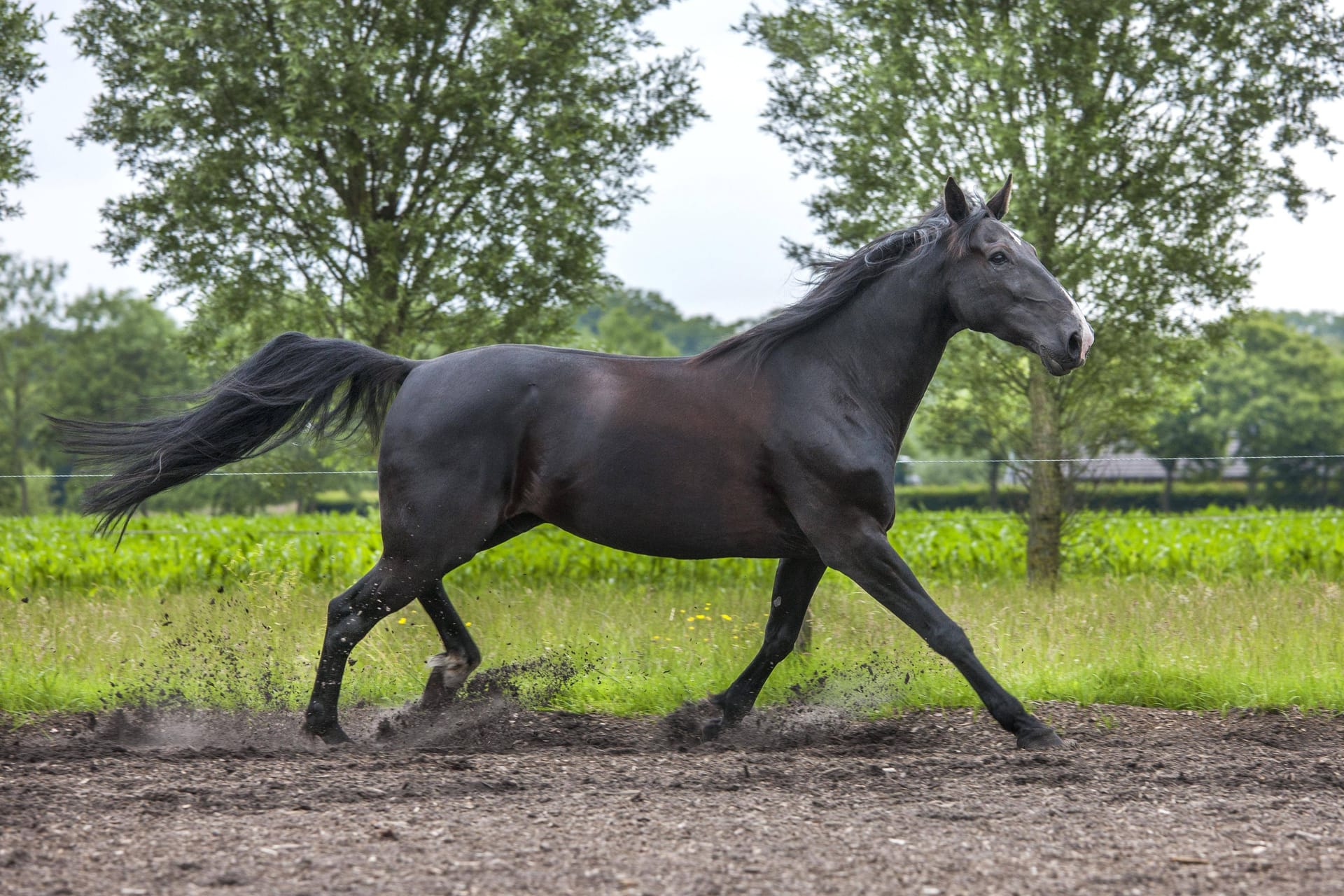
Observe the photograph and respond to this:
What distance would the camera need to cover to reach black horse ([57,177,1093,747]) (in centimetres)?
497

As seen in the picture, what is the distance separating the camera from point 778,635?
547 centimetres

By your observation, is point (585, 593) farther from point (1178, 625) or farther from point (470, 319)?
point (1178, 625)

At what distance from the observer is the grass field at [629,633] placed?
19.7 feet

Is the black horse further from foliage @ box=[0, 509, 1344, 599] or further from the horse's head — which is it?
foliage @ box=[0, 509, 1344, 599]

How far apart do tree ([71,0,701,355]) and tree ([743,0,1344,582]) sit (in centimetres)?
182

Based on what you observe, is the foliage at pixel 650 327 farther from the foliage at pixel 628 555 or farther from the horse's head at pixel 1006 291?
the horse's head at pixel 1006 291

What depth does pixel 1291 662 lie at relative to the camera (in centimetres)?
631

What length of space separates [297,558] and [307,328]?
271 centimetres

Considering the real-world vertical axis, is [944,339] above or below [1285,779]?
above

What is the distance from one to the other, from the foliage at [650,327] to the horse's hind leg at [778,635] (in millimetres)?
29212

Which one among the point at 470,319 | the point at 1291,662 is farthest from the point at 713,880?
the point at 470,319

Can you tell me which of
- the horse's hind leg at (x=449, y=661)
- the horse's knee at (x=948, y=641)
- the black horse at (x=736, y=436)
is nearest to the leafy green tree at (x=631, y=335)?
the horse's hind leg at (x=449, y=661)

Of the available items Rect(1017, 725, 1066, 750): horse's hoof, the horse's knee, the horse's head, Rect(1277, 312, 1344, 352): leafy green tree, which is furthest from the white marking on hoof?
Rect(1277, 312, 1344, 352): leafy green tree

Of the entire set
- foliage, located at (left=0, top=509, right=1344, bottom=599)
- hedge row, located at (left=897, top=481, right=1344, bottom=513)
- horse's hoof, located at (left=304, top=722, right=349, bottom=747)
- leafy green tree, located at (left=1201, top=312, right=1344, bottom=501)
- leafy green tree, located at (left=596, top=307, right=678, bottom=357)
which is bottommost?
horse's hoof, located at (left=304, top=722, right=349, bottom=747)
